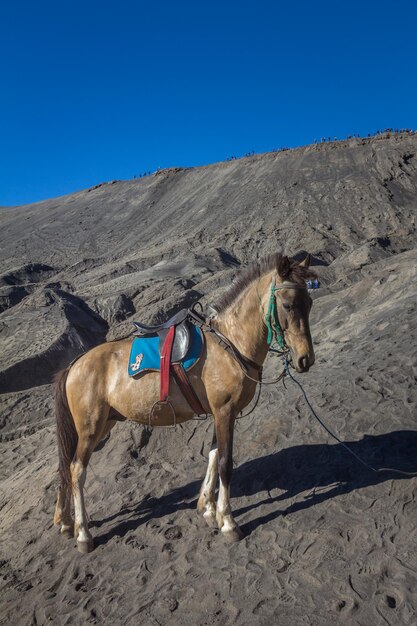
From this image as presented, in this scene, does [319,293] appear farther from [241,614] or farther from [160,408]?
[241,614]

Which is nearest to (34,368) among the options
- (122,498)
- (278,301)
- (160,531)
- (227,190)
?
(122,498)

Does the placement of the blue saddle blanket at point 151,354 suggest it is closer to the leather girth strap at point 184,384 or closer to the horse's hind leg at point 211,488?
the leather girth strap at point 184,384

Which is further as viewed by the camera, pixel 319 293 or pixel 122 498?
pixel 319 293

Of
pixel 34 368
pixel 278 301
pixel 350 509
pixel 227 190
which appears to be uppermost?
pixel 227 190

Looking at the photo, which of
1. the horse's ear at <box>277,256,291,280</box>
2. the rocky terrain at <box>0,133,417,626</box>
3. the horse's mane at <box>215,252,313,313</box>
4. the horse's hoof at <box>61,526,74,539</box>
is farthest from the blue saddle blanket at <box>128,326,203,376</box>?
the horse's hoof at <box>61,526,74,539</box>

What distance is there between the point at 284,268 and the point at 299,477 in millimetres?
2416

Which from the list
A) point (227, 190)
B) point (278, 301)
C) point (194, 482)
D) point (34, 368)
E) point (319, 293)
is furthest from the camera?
point (227, 190)

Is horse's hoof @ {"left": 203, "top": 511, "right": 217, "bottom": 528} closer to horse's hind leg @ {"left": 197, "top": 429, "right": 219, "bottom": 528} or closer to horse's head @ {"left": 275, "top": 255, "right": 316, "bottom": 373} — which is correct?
horse's hind leg @ {"left": 197, "top": 429, "right": 219, "bottom": 528}

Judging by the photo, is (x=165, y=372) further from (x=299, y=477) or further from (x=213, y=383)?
(x=299, y=477)

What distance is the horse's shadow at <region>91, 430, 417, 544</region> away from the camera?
15.5 feet

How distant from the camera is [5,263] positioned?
124 feet

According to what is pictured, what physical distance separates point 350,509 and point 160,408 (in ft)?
6.52

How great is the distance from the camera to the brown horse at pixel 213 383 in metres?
4.12

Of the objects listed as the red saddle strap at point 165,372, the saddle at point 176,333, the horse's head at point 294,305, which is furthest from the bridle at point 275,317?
the red saddle strap at point 165,372
